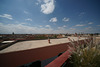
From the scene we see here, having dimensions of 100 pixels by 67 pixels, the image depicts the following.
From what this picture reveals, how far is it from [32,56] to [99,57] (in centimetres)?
340

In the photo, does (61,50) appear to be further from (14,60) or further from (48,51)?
(14,60)

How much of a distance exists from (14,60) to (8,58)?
0.34m

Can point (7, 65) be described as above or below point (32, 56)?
below

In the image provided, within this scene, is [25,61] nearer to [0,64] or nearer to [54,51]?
[0,64]

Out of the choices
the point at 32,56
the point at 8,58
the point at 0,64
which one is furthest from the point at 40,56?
the point at 0,64

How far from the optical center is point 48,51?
393 cm

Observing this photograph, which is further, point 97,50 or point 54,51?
point 54,51

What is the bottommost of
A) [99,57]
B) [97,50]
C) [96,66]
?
[96,66]

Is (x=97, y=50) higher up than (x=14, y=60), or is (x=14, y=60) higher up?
(x=97, y=50)

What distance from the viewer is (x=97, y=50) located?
4.29ft

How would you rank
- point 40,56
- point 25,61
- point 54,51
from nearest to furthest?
1. point 25,61
2. point 40,56
3. point 54,51

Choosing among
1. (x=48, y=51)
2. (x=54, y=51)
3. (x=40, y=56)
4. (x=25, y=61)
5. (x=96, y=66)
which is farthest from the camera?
(x=54, y=51)

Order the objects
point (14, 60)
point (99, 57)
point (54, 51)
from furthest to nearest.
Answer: point (54, 51)
point (14, 60)
point (99, 57)

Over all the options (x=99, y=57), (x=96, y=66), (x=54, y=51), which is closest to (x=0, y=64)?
(x=54, y=51)
